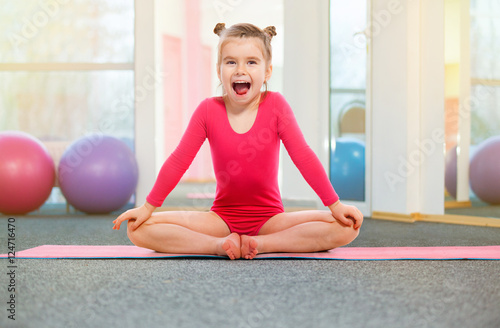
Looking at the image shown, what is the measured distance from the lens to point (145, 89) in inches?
126

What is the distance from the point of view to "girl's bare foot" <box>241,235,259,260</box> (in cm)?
144

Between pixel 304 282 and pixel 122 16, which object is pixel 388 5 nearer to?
pixel 122 16

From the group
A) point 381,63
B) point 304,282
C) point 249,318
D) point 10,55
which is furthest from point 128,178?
point 249,318

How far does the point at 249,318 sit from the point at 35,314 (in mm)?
403

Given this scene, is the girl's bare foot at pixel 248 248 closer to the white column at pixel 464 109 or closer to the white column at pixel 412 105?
the white column at pixel 412 105

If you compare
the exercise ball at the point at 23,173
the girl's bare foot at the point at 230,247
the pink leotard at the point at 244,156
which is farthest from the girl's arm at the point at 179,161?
the exercise ball at the point at 23,173

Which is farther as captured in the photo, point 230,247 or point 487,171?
point 487,171

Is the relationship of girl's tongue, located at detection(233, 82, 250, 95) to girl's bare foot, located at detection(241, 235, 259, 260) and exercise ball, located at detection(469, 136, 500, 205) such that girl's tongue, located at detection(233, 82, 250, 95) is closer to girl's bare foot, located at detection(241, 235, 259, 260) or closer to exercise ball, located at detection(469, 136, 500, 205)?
girl's bare foot, located at detection(241, 235, 259, 260)

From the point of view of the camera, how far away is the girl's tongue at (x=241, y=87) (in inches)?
61.3

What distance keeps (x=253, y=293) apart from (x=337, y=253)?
Result: 1.88 feet

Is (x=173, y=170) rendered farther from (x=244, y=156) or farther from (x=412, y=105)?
(x=412, y=105)

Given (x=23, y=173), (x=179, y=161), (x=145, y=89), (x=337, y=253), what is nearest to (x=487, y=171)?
(x=337, y=253)

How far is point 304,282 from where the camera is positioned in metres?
1.16

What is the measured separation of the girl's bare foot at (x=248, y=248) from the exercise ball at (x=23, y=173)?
177 centimetres
